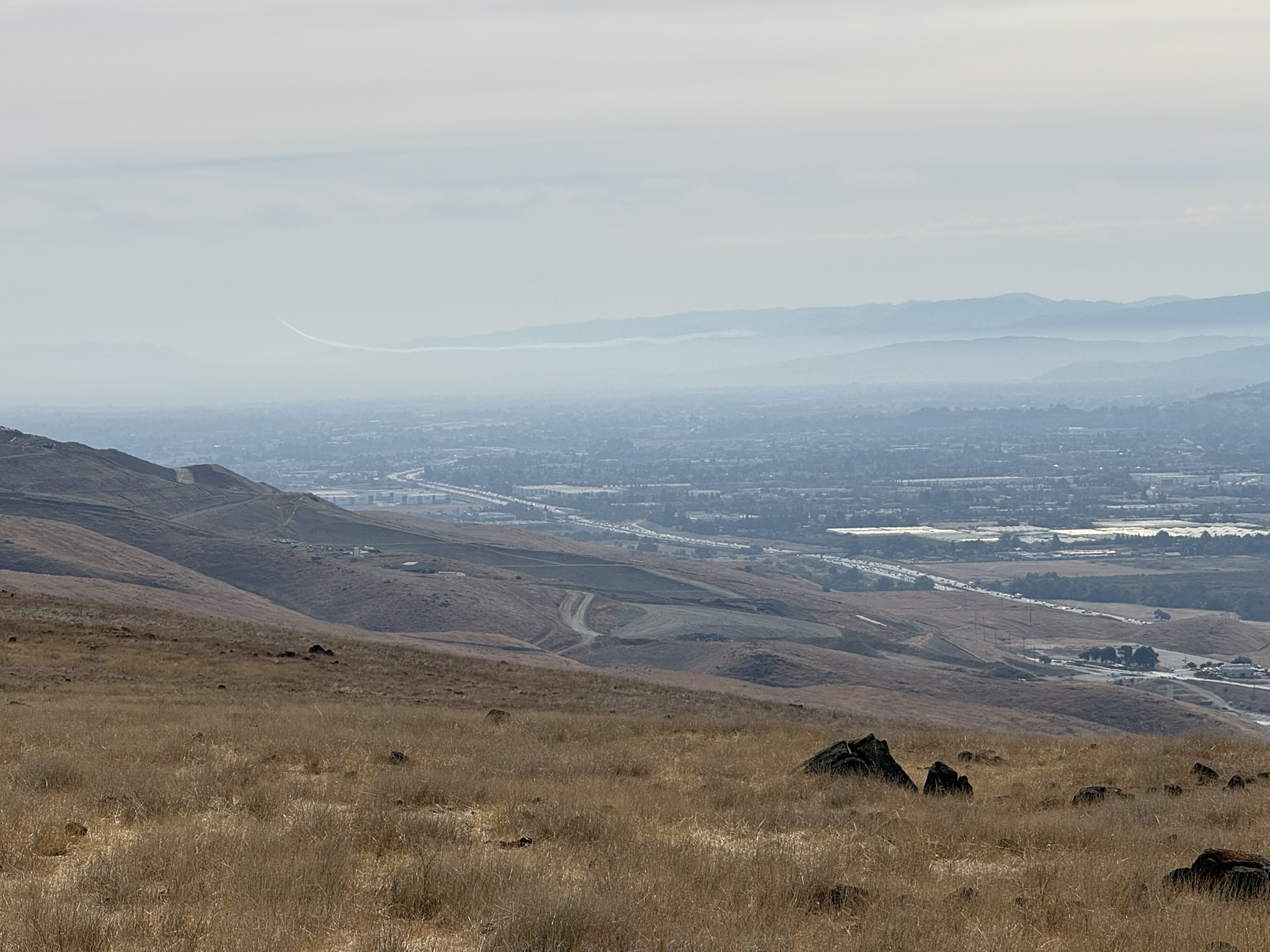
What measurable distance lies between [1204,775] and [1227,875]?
653 cm

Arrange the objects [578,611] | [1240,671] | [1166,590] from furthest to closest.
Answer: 1. [1166,590]
2. [578,611]
3. [1240,671]

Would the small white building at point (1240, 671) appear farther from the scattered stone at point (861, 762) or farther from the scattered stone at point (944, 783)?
the scattered stone at point (944, 783)

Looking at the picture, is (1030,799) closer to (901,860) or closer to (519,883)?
(901,860)

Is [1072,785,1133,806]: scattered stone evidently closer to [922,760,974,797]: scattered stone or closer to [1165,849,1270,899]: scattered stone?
[922,760,974,797]: scattered stone

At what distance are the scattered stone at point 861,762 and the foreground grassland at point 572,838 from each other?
0.46 meters

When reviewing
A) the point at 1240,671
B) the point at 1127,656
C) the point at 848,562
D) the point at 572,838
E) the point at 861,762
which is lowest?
the point at 1240,671

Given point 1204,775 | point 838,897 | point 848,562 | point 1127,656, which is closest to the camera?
point 838,897

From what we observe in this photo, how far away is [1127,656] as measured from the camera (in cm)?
8294

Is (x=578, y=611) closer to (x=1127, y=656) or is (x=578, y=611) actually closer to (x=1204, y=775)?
(x=1127, y=656)

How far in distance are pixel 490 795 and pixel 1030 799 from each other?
5724mm

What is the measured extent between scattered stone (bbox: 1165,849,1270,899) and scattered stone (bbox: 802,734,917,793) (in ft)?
15.3

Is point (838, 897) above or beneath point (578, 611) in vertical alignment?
above

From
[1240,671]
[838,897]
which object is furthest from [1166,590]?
[838,897]

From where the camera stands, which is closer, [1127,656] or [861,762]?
[861,762]
